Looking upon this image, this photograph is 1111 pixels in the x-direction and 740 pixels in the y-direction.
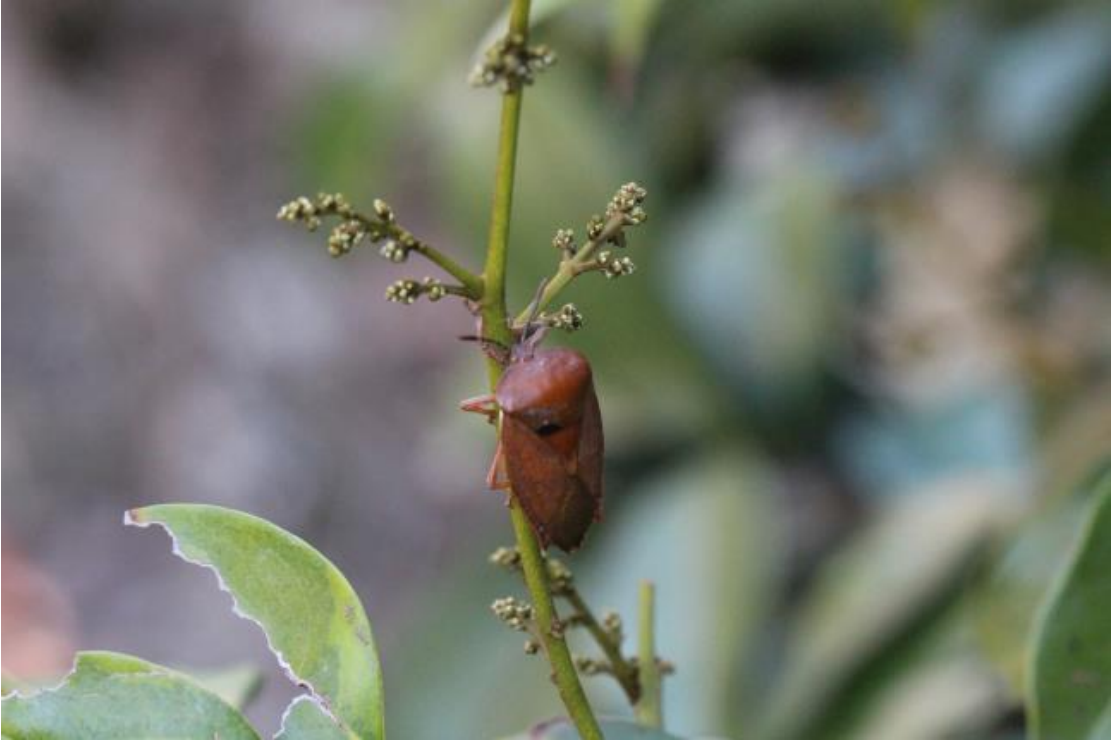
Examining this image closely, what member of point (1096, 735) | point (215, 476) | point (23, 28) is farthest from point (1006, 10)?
point (23, 28)

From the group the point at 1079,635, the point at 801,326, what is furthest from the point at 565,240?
the point at 801,326

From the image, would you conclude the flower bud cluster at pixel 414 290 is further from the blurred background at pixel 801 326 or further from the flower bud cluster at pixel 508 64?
the blurred background at pixel 801 326

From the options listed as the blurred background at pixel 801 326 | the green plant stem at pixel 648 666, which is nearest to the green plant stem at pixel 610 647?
the green plant stem at pixel 648 666

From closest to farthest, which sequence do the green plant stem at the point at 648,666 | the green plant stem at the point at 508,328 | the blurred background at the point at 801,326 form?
the green plant stem at the point at 508,328, the green plant stem at the point at 648,666, the blurred background at the point at 801,326

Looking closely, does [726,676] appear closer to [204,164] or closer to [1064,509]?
[1064,509]

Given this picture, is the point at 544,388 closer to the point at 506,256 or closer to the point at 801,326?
the point at 506,256

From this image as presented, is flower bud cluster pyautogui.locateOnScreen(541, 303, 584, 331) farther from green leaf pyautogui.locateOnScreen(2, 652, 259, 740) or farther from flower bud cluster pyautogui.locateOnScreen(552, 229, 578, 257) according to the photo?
green leaf pyautogui.locateOnScreen(2, 652, 259, 740)
